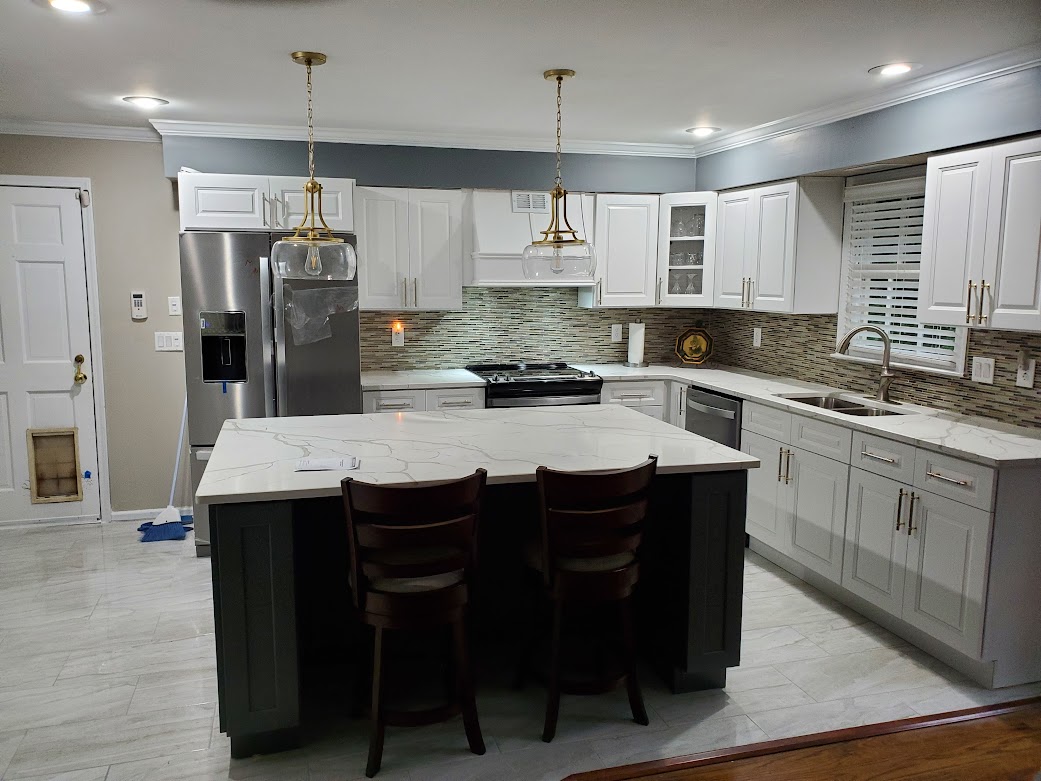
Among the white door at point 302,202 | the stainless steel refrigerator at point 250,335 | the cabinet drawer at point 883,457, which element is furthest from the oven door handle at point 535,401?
the cabinet drawer at point 883,457

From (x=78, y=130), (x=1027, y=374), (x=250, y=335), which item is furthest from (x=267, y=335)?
(x=1027, y=374)

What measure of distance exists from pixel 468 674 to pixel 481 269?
10.0 ft

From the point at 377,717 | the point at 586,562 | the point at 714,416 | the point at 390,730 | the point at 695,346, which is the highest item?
the point at 695,346

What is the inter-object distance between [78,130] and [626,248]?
135 inches

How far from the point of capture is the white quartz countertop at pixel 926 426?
285 centimetres

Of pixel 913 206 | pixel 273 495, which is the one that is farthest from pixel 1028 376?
pixel 273 495

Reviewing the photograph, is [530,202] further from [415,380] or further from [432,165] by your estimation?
[415,380]

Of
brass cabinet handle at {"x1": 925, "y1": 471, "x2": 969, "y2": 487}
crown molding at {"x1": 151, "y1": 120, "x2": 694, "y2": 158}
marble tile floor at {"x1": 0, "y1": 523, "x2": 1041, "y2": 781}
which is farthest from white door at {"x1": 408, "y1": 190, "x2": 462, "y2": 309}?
brass cabinet handle at {"x1": 925, "y1": 471, "x2": 969, "y2": 487}

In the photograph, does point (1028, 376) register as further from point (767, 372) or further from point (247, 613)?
point (247, 613)

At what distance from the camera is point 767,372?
17.1ft

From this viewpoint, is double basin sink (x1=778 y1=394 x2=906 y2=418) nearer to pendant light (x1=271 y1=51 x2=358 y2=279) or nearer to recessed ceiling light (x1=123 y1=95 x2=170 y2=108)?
pendant light (x1=271 y1=51 x2=358 y2=279)

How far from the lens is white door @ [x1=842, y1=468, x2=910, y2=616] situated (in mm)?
3219

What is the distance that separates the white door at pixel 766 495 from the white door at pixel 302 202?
2593 mm

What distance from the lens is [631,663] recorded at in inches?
104
